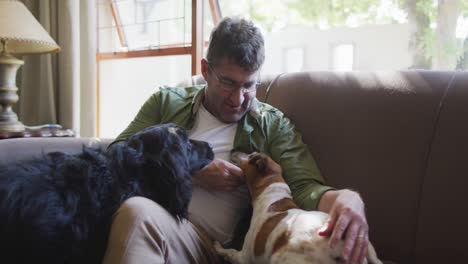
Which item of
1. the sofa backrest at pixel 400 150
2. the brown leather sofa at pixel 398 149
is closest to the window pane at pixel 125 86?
the brown leather sofa at pixel 398 149

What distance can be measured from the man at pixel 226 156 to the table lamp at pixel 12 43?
0.89 metres

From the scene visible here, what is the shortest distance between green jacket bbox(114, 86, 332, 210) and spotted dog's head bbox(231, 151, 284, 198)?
5 cm

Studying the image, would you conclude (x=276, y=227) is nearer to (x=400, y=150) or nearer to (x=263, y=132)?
(x=263, y=132)

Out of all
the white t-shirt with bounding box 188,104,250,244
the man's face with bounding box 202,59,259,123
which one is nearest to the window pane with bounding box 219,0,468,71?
the man's face with bounding box 202,59,259,123

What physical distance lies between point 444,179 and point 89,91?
2.33 m

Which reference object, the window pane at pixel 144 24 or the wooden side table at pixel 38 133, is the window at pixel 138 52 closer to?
the window pane at pixel 144 24

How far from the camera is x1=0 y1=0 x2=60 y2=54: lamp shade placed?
6.73 feet

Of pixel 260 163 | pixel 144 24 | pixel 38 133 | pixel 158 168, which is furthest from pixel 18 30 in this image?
pixel 260 163

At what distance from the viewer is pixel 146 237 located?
1.00 meters

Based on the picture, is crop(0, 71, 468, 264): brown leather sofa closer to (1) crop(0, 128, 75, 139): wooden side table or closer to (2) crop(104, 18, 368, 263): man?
(2) crop(104, 18, 368, 263): man

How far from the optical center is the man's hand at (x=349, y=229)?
1.00 m

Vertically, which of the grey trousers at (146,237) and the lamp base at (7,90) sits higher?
the lamp base at (7,90)

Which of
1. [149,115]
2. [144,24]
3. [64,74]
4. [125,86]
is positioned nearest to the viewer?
[149,115]

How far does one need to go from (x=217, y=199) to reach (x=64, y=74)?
178 centimetres
